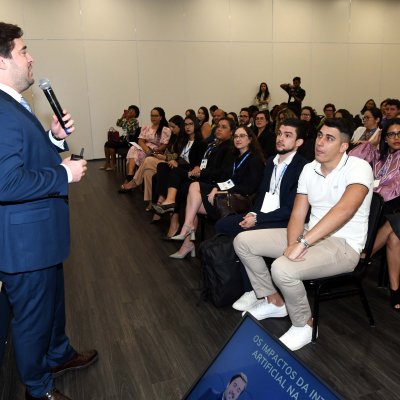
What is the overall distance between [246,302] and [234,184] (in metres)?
1.28

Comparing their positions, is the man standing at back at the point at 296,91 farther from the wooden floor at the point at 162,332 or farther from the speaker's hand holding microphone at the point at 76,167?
the speaker's hand holding microphone at the point at 76,167

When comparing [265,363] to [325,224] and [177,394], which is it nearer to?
[177,394]

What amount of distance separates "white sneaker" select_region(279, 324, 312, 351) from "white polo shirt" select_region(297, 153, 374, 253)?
1.92 feet

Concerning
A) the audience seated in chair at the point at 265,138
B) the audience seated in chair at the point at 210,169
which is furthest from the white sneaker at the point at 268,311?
the audience seated in chair at the point at 265,138

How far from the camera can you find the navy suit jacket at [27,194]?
1561mm

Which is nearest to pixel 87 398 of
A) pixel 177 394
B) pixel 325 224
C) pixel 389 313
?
pixel 177 394

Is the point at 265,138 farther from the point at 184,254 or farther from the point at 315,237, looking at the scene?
the point at 315,237

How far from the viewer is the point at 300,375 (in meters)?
0.98

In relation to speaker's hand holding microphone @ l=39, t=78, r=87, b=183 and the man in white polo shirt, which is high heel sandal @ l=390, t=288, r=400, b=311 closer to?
the man in white polo shirt

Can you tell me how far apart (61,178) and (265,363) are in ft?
3.63

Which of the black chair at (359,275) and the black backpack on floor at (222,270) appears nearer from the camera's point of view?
the black chair at (359,275)

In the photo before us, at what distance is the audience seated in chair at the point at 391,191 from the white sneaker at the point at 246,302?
982 millimetres

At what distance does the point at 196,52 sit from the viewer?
33.1 feet

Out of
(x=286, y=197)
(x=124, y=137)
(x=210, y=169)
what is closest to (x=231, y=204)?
(x=286, y=197)
